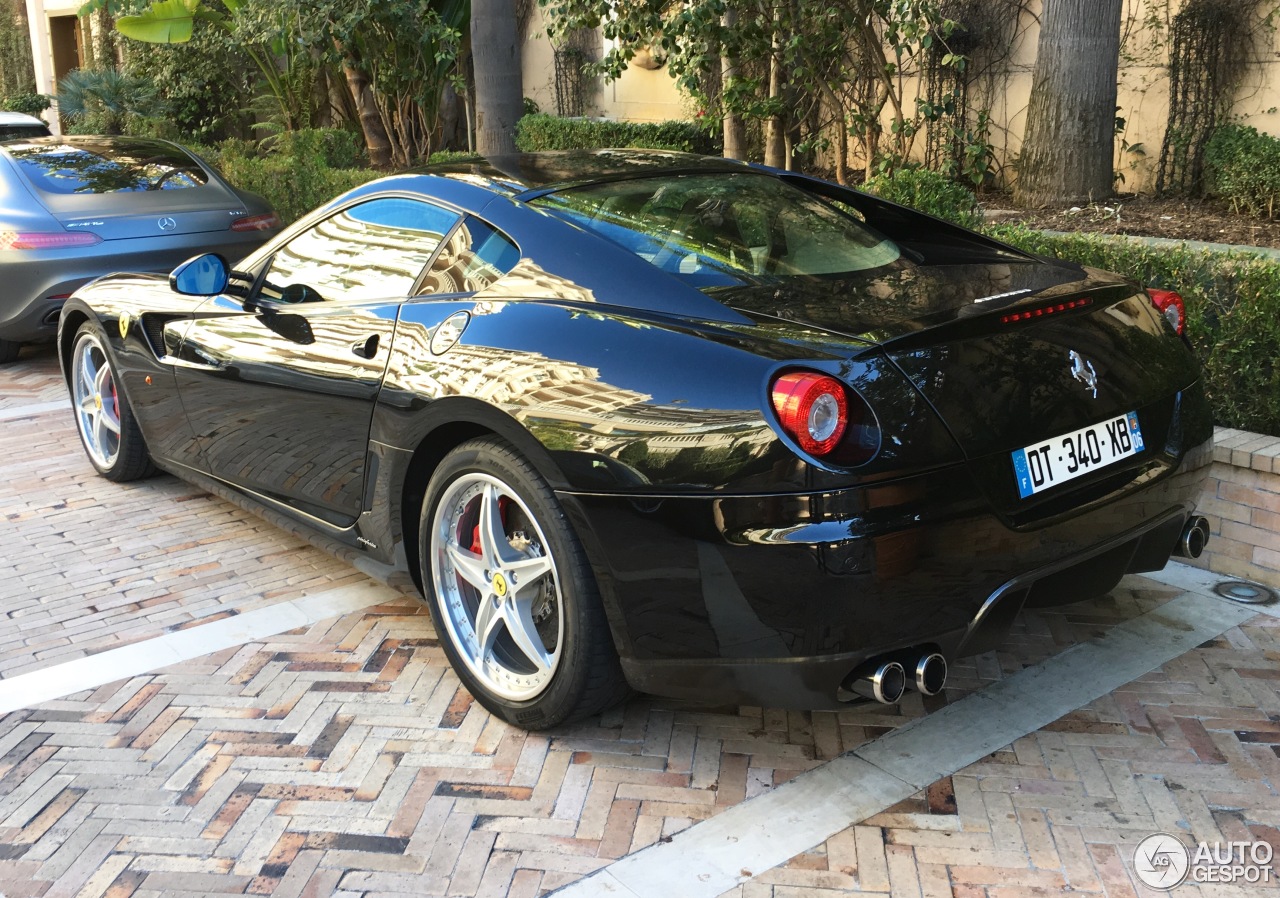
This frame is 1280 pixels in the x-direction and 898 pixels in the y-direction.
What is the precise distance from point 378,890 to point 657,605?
2.97 ft

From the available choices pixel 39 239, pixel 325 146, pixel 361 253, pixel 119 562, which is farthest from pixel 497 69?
pixel 361 253

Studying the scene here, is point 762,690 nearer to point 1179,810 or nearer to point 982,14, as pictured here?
point 1179,810

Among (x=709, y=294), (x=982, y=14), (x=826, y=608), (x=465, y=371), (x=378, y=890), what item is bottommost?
(x=378, y=890)

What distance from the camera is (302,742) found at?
11.3ft

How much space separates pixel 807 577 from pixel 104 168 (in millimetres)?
7231

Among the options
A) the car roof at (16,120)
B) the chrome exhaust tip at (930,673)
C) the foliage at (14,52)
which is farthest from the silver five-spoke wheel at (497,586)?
the foliage at (14,52)

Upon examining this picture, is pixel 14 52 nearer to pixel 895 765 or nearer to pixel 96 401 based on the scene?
pixel 96 401

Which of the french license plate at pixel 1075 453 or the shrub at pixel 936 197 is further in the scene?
the shrub at pixel 936 197

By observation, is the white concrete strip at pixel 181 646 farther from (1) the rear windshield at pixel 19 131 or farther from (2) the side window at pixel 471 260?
(1) the rear windshield at pixel 19 131

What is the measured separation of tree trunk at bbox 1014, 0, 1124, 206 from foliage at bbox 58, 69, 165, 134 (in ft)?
49.2

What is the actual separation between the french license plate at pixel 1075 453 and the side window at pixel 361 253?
1.82 meters

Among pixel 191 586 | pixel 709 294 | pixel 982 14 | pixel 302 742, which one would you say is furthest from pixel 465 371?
pixel 982 14

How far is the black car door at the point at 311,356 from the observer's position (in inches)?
147

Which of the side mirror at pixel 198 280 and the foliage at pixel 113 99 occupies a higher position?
the foliage at pixel 113 99
